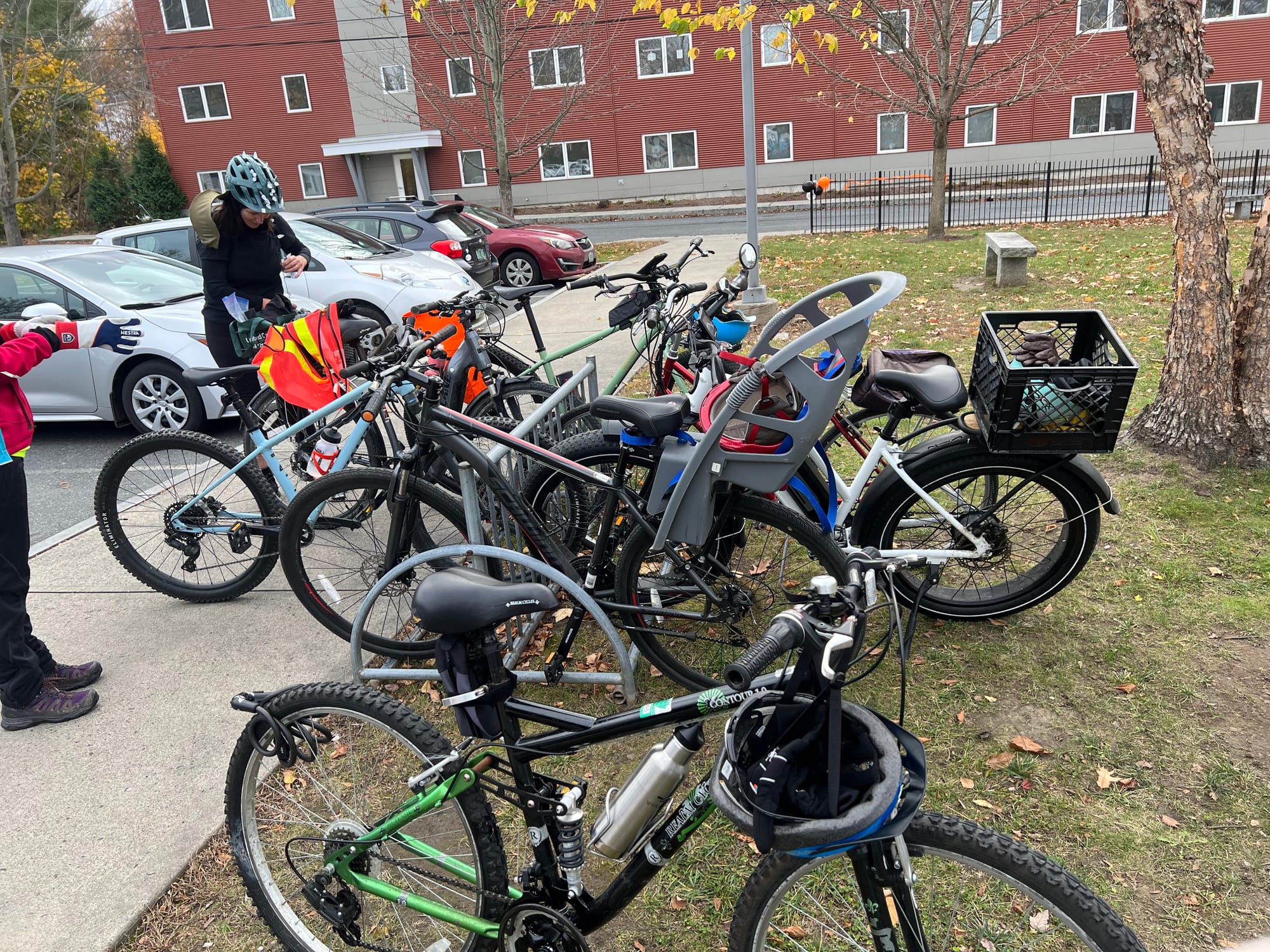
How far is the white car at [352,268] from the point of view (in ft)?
28.3

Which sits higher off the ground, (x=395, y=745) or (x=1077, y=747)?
(x=395, y=745)

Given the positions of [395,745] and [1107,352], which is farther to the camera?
[1107,352]

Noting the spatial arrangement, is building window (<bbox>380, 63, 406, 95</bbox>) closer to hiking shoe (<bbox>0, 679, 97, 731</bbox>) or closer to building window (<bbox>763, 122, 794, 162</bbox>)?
building window (<bbox>763, 122, 794, 162</bbox>)

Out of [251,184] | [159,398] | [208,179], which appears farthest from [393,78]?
[251,184]

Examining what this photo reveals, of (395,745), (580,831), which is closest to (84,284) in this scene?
(395,745)

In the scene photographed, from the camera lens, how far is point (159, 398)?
7113mm

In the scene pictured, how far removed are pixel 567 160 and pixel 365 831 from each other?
3092cm

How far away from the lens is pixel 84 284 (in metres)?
7.15

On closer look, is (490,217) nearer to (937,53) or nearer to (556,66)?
(937,53)

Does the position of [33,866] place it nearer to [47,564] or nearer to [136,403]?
[47,564]

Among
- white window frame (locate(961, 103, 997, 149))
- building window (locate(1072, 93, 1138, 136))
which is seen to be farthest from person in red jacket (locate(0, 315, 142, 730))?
building window (locate(1072, 93, 1138, 136))

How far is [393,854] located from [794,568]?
178 centimetres

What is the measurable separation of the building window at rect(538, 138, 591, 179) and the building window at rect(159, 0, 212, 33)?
1229 centimetres

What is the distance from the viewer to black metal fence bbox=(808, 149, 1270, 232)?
1808 cm
